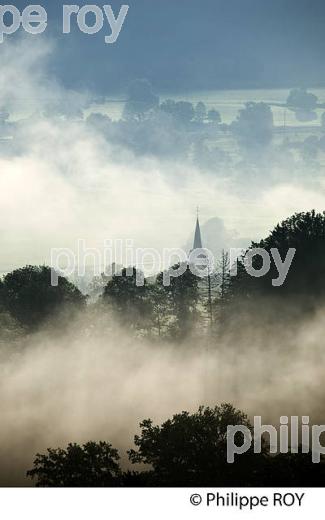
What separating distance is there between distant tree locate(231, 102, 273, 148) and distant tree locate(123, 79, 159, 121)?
239 inches

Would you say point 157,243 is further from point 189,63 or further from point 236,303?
point 236,303

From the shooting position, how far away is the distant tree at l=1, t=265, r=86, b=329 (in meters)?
25.6

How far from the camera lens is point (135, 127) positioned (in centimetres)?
4925

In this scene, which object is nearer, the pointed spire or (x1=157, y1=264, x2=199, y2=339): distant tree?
(x1=157, y1=264, x2=199, y2=339): distant tree

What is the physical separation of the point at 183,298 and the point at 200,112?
28408 mm

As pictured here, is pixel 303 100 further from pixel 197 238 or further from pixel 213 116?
pixel 213 116

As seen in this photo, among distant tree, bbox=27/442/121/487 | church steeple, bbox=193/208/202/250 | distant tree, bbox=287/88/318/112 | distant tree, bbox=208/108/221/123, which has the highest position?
distant tree, bbox=208/108/221/123

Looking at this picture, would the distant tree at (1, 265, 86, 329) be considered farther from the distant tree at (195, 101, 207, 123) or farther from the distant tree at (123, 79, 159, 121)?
the distant tree at (195, 101, 207, 123)

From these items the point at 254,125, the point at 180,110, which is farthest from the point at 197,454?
the point at 180,110

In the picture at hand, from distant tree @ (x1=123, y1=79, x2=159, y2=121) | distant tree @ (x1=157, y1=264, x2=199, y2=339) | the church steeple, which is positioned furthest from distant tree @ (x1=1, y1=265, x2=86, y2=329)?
distant tree @ (x1=123, y1=79, x2=159, y2=121)

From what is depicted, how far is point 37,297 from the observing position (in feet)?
85.0

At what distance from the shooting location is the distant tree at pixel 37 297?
25.6 metres

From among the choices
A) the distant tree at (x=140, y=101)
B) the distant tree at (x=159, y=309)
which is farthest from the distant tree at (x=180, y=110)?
the distant tree at (x=159, y=309)
